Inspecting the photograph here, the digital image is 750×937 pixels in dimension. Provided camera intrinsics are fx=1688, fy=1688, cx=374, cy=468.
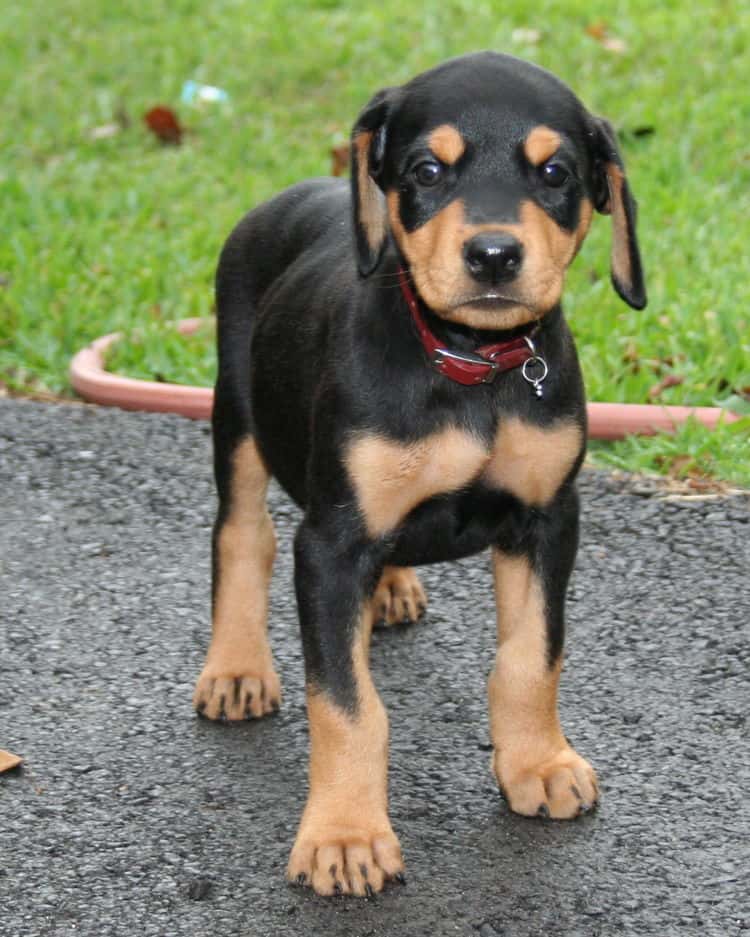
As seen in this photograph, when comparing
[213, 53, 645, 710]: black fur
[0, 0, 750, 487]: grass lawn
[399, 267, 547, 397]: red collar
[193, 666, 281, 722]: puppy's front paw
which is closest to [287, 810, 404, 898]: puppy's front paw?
[213, 53, 645, 710]: black fur

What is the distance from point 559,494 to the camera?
13.2ft

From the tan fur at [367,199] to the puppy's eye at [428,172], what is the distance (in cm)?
20

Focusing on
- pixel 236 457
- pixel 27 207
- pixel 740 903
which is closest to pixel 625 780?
pixel 740 903

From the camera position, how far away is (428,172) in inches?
147

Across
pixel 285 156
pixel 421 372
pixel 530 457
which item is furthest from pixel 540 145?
pixel 285 156

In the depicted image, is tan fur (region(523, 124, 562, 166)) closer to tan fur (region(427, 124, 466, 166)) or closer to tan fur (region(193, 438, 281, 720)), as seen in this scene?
tan fur (region(427, 124, 466, 166))

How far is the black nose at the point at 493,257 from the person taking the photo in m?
3.51

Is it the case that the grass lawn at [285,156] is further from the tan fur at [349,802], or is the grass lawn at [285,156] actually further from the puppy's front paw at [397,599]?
the tan fur at [349,802]

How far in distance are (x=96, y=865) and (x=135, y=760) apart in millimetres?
537

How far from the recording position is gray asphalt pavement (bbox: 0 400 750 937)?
3771mm

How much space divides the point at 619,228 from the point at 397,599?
65.6 inches

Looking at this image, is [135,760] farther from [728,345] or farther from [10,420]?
[728,345]

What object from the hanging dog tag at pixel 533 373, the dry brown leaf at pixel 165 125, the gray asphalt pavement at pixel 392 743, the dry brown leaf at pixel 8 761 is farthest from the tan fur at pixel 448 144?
the dry brown leaf at pixel 165 125

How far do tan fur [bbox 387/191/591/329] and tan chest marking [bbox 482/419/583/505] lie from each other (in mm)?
281
